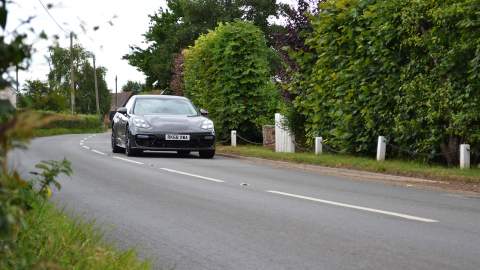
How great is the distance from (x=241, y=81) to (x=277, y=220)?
55.7ft

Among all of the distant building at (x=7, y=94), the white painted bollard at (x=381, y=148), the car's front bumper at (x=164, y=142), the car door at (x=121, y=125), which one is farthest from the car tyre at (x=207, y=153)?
the distant building at (x=7, y=94)

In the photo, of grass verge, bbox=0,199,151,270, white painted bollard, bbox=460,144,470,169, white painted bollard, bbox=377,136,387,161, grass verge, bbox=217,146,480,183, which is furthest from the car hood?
grass verge, bbox=0,199,151,270

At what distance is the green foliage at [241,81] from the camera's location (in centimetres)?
2416

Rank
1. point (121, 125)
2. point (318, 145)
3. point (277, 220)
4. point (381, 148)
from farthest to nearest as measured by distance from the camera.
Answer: point (121, 125) → point (318, 145) → point (381, 148) → point (277, 220)

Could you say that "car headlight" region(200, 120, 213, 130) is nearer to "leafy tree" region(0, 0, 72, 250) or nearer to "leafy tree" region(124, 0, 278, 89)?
"leafy tree" region(0, 0, 72, 250)

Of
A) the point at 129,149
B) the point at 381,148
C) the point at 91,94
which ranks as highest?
the point at 91,94

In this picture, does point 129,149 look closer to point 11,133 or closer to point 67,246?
point 67,246

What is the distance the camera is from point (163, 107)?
18.8 metres

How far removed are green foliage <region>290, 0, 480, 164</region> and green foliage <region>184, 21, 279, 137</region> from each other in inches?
204

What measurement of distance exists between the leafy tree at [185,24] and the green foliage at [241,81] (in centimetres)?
3093

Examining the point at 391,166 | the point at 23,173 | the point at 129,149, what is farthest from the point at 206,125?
the point at 23,173

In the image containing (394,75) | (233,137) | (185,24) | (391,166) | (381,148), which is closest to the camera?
(391,166)

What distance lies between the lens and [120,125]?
18875 millimetres

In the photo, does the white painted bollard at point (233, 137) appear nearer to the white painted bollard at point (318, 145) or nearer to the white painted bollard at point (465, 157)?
the white painted bollard at point (318, 145)
